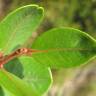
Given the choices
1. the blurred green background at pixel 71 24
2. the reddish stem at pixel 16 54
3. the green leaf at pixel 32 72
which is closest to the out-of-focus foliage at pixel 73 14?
the blurred green background at pixel 71 24

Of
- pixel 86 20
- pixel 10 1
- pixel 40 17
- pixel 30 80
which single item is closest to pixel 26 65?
pixel 30 80

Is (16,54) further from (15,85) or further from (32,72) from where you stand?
(32,72)

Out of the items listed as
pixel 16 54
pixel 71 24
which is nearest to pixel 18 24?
pixel 16 54

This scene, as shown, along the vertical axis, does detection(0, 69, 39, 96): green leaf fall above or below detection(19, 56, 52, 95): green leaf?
above

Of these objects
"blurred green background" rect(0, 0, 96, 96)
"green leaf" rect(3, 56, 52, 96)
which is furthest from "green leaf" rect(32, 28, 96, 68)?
"blurred green background" rect(0, 0, 96, 96)

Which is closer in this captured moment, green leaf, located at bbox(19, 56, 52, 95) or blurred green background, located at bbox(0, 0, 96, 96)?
green leaf, located at bbox(19, 56, 52, 95)

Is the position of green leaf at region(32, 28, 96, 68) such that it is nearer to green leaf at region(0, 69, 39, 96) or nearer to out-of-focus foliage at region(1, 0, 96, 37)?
green leaf at region(0, 69, 39, 96)
